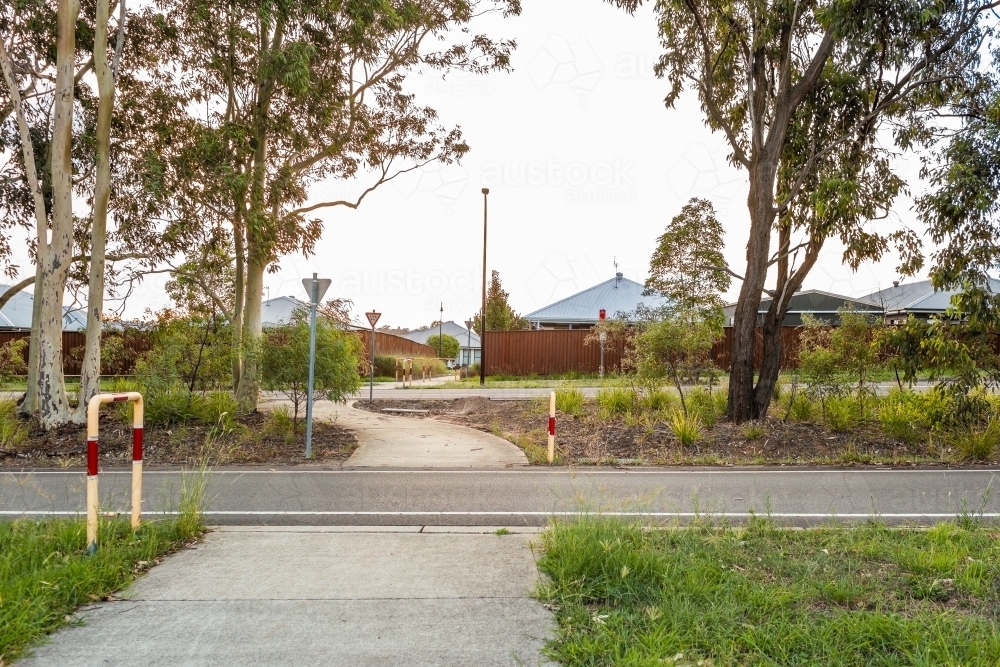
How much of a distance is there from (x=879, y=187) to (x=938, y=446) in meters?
5.18

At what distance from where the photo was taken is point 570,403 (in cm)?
1498

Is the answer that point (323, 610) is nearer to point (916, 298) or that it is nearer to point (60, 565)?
point (60, 565)

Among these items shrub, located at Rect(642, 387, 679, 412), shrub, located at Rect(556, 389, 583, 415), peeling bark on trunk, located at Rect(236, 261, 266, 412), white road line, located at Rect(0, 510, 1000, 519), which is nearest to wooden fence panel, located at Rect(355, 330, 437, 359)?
peeling bark on trunk, located at Rect(236, 261, 266, 412)

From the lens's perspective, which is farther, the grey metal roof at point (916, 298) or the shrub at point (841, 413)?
the grey metal roof at point (916, 298)

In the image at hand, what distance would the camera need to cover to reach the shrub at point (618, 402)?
14.0m

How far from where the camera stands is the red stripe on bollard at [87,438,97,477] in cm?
494

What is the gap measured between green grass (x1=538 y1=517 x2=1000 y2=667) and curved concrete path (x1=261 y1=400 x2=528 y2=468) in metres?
5.13

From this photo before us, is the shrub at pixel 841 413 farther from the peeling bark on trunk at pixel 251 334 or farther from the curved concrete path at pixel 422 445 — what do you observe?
the peeling bark on trunk at pixel 251 334

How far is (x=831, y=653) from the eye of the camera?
3.43m

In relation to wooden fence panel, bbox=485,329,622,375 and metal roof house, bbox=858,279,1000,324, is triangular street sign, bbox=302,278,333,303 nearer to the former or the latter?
wooden fence panel, bbox=485,329,622,375

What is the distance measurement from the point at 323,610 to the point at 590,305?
39.4 metres

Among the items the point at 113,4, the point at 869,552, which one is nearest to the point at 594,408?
the point at 869,552

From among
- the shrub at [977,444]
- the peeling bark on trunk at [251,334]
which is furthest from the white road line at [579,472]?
the peeling bark on trunk at [251,334]

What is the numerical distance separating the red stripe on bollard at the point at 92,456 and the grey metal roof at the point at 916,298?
3433 cm
